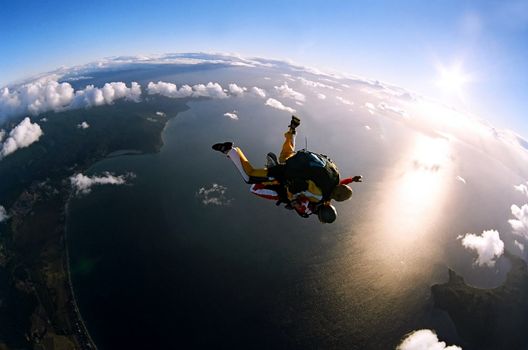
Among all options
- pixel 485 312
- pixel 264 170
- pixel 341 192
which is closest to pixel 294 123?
pixel 264 170

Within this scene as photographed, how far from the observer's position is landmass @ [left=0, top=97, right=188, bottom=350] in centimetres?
6194

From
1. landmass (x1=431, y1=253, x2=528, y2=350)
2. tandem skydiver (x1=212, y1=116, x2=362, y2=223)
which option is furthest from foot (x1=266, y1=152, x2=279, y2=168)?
landmass (x1=431, y1=253, x2=528, y2=350)

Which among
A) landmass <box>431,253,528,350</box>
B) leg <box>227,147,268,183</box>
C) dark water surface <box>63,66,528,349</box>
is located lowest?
landmass <box>431,253,528,350</box>

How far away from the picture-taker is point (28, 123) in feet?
482

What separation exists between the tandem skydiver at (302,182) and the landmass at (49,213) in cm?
7732

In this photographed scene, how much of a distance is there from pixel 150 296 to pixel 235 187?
51288 millimetres

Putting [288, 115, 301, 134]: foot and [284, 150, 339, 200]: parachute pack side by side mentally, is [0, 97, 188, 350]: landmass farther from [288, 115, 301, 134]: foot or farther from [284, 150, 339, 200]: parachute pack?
[284, 150, 339, 200]: parachute pack

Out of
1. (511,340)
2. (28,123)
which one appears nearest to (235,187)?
(511,340)

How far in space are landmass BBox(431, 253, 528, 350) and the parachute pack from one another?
96.0 metres

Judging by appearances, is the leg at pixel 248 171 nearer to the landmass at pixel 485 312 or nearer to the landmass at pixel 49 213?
the landmass at pixel 49 213

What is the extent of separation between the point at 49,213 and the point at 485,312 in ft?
480

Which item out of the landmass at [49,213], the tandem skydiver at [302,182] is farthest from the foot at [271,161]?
the landmass at [49,213]

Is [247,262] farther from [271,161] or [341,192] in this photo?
[341,192]

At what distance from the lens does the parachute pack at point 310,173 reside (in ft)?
15.0
